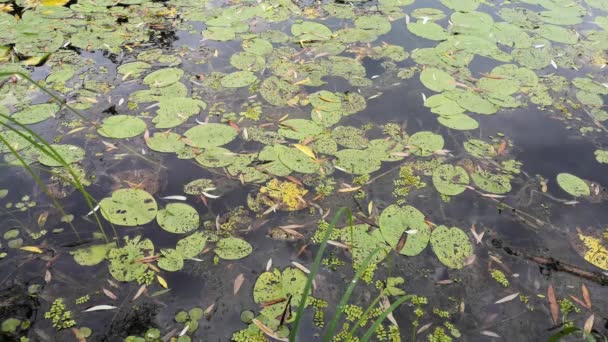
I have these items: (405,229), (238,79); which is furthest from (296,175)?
(238,79)

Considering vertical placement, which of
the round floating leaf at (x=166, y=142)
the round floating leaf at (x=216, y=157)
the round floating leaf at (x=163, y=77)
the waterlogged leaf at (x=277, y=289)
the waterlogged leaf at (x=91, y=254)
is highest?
the round floating leaf at (x=163, y=77)

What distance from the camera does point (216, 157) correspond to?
10.3 ft

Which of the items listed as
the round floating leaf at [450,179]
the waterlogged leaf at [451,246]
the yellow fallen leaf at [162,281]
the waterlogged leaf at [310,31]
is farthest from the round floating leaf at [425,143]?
the yellow fallen leaf at [162,281]

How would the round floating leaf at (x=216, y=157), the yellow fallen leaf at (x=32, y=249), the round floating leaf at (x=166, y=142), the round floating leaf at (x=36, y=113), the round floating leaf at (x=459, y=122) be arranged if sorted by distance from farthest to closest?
the round floating leaf at (x=459, y=122), the round floating leaf at (x=36, y=113), the round floating leaf at (x=166, y=142), the round floating leaf at (x=216, y=157), the yellow fallen leaf at (x=32, y=249)

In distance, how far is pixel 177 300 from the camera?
90.7 inches

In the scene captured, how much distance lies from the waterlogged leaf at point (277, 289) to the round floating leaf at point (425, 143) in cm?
147

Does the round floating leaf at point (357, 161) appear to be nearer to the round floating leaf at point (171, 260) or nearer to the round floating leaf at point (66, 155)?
the round floating leaf at point (171, 260)

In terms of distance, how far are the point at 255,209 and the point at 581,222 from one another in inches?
87.9

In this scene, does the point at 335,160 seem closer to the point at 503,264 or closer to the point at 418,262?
the point at 418,262

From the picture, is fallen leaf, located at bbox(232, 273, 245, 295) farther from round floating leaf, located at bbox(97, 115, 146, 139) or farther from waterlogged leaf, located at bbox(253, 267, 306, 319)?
round floating leaf, located at bbox(97, 115, 146, 139)

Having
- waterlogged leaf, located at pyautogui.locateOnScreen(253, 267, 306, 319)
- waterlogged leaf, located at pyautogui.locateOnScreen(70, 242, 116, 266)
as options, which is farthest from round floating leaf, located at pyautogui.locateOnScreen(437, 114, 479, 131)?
waterlogged leaf, located at pyautogui.locateOnScreen(70, 242, 116, 266)

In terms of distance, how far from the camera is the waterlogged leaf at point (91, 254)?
245 cm

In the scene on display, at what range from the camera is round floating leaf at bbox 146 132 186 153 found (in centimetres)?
321

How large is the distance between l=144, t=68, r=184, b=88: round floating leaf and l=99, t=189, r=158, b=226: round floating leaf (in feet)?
4.51
